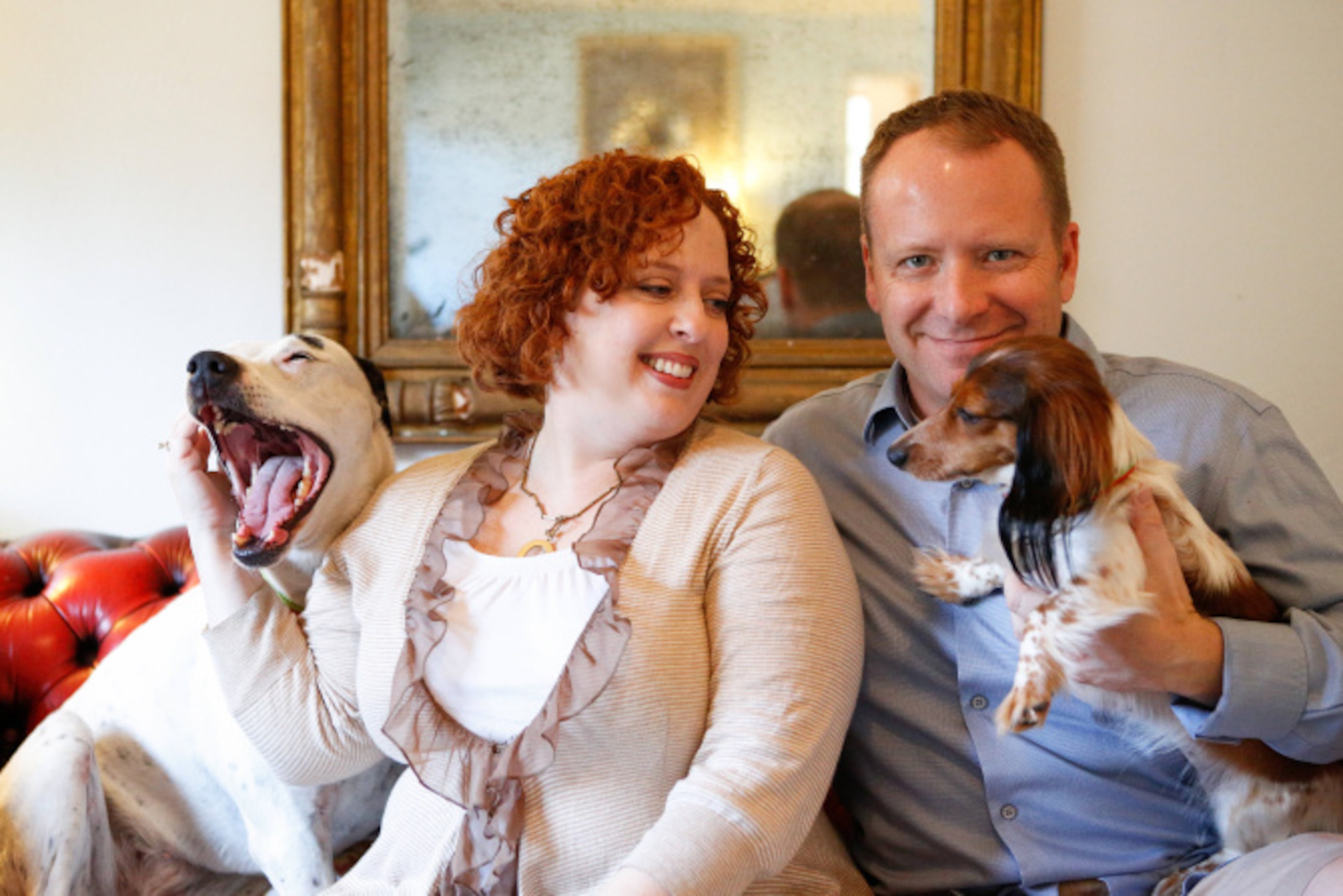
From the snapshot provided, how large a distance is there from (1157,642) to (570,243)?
0.85 meters

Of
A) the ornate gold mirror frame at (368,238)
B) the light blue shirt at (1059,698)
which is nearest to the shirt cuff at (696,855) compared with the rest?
the light blue shirt at (1059,698)

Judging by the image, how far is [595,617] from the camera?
122 centimetres

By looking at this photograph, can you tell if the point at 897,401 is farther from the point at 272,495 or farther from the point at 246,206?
the point at 246,206

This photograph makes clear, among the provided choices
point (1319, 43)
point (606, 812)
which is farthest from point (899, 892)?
point (1319, 43)

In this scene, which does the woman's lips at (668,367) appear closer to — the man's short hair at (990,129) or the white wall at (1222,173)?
the man's short hair at (990,129)

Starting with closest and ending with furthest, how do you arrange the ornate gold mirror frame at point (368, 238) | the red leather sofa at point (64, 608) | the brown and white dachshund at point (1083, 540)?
the brown and white dachshund at point (1083, 540) → the red leather sofa at point (64, 608) → the ornate gold mirror frame at point (368, 238)

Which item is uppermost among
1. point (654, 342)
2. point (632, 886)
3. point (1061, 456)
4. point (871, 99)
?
point (871, 99)

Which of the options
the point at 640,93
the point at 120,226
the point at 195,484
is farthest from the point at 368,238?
the point at 195,484

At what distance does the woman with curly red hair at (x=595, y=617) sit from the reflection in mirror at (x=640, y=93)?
1.03 meters

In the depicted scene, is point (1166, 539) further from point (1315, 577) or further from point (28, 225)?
point (28, 225)

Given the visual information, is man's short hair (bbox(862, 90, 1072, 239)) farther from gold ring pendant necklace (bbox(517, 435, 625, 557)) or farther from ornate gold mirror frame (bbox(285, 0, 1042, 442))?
ornate gold mirror frame (bbox(285, 0, 1042, 442))

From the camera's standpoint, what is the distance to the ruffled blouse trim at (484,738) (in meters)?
1.19

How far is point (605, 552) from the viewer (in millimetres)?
1273

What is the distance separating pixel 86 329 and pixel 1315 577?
8.33 feet
